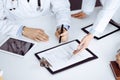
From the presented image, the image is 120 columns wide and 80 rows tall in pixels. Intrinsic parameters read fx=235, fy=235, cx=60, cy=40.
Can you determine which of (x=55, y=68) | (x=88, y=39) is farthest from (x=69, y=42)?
(x=55, y=68)

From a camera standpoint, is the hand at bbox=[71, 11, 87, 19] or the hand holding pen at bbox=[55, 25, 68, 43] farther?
the hand at bbox=[71, 11, 87, 19]

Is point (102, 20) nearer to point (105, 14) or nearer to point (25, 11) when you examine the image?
point (105, 14)

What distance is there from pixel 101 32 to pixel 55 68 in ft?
1.42

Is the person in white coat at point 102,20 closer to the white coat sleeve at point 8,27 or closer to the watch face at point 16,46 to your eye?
the watch face at point 16,46

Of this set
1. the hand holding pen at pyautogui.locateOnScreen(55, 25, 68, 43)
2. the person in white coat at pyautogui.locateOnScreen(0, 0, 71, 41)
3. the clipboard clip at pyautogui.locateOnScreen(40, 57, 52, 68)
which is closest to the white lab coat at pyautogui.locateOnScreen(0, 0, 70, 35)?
the person in white coat at pyautogui.locateOnScreen(0, 0, 71, 41)

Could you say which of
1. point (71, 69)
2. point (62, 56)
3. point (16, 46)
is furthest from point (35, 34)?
point (71, 69)

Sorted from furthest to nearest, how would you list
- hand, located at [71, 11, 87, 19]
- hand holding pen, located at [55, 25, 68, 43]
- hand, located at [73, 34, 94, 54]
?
hand, located at [71, 11, 87, 19]
hand holding pen, located at [55, 25, 68, 43]
hand, located at [73, 34, 94, 54]

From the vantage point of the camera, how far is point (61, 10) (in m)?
1.72

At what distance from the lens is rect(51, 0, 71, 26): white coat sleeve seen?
1610 millimetres

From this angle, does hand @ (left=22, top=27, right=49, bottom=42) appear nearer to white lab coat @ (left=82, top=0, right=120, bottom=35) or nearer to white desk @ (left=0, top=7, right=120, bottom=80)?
white desk @ (left=0, top=7, right=120, bottom=80)

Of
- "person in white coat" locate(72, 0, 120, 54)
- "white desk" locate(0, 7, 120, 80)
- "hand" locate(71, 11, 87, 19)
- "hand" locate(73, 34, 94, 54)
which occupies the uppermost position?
"person in white coat" locate(72, 0, 120, 54)

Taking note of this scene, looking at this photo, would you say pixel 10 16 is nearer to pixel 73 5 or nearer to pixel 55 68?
pixel 55 68

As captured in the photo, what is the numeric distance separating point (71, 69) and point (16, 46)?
358 mm

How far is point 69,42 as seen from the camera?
1.40 metres
